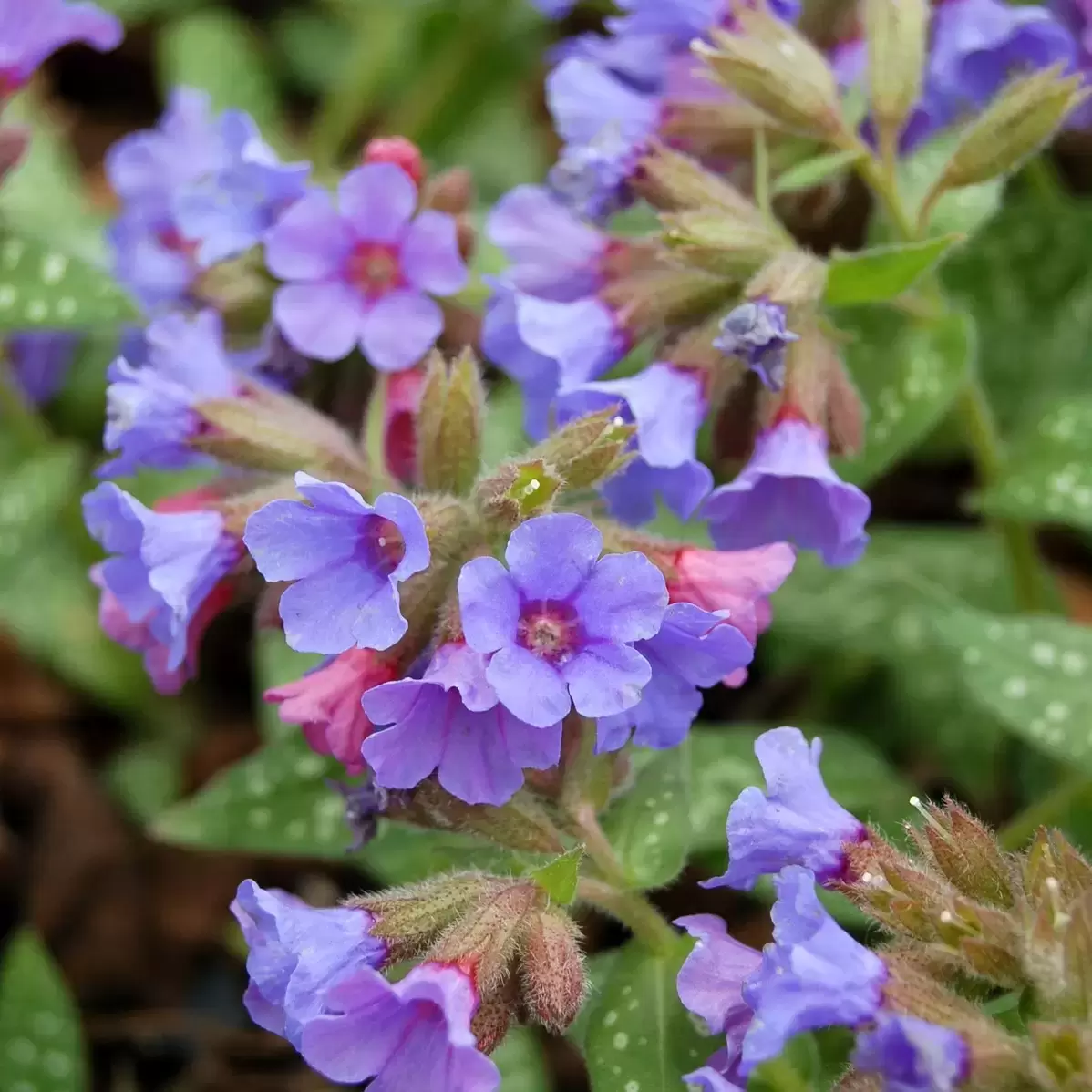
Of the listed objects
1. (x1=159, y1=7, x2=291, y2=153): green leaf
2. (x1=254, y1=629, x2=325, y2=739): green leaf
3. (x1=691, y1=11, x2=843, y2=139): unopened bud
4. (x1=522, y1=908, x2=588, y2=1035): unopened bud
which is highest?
(x1=691, y1=11, x2=843, y2=139): unopened bud

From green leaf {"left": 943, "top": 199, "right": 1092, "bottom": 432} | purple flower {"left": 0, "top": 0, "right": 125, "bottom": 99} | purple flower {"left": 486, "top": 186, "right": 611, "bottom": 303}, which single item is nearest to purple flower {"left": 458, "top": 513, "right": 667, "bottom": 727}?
purple flower {"left": 486, "top": 186, "right": 611, "bottom": 303}

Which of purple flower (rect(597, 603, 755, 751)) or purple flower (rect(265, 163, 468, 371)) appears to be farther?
purple flower (rect(265, 163, 468, 371))

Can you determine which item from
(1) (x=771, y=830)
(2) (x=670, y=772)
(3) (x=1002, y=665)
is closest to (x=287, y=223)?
(2) (x=670, y=772)

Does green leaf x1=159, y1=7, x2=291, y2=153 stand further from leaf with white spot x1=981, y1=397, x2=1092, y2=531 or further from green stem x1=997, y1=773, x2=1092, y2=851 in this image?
green stem x1=997, y1=773, x2=1092, y2=851

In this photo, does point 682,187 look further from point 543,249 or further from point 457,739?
point 457,739

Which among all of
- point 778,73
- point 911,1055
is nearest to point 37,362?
point 778,73
